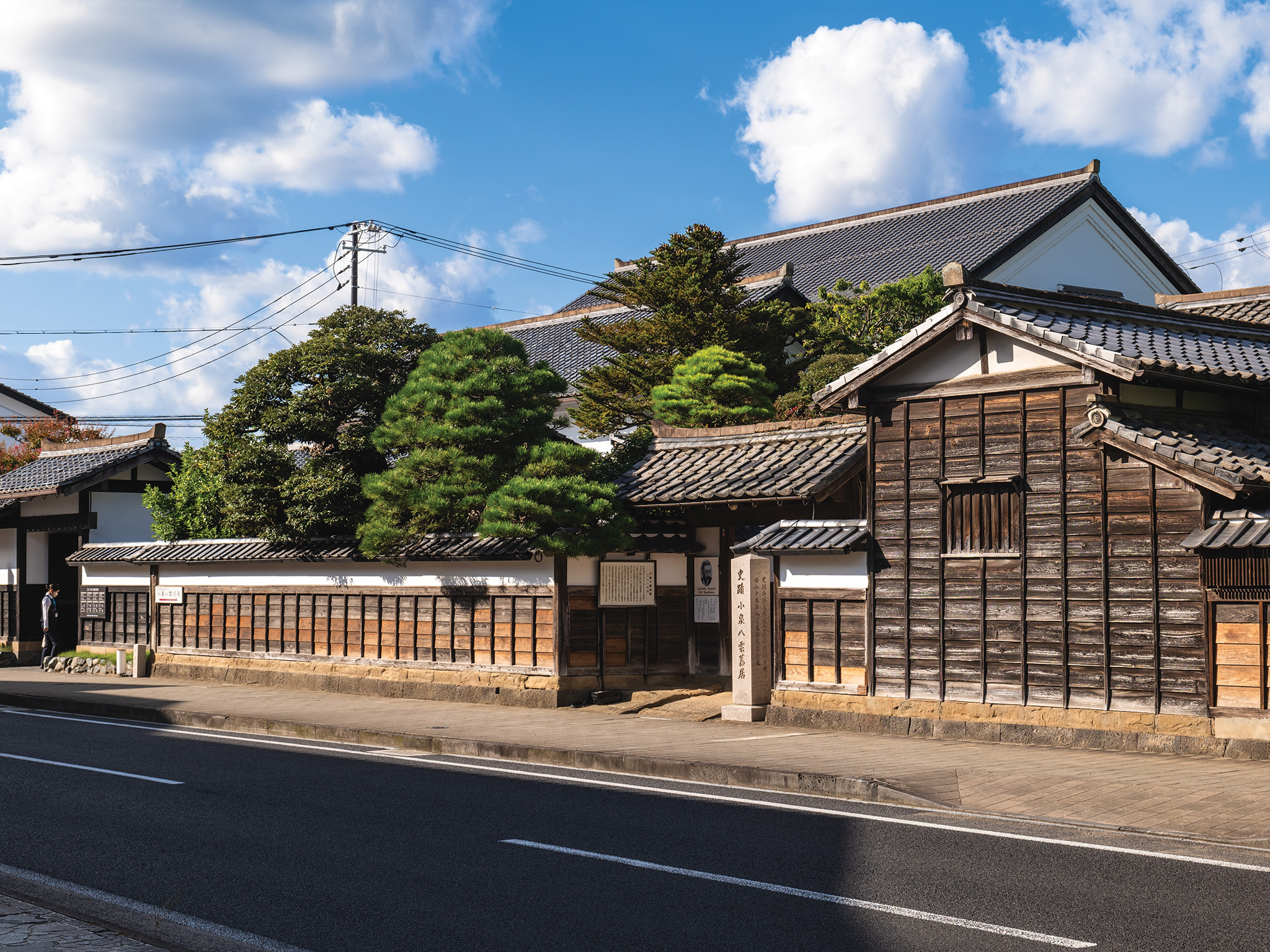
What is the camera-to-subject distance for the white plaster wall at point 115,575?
27.0 m

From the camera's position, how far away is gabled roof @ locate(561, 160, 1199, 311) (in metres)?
34.6

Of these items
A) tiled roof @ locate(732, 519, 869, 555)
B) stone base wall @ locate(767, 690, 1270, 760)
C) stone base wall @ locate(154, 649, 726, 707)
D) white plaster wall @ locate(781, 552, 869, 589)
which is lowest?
stone base wall @ locate(154, 649, 726, 707)

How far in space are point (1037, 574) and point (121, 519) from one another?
24.9 m

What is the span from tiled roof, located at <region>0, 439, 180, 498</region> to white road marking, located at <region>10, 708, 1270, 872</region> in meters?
13.7

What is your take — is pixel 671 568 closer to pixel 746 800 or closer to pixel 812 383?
pixel 812 383

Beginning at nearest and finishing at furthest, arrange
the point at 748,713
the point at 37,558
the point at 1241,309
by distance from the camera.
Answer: the point at 748,713 < the point at 1241,309 < the point at 37,558

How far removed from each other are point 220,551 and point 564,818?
55.7 ft

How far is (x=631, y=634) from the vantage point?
19.7 meters

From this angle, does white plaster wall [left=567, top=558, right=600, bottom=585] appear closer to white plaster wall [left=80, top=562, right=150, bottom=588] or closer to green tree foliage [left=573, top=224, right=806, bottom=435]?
green tree foliage [left=573, top=224, right=806, bottom=435]

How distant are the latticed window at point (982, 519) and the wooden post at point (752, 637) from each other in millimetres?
2789

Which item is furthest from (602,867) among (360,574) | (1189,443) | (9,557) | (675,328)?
(9,557)

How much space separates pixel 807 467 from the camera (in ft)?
58.2

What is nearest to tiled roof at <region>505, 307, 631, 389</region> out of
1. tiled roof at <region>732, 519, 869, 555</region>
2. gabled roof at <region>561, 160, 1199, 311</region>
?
gabled roof at <region>561, 160, 1199, 311</region>

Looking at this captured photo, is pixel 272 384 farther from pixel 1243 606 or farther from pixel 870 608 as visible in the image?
pixel 1243 606
